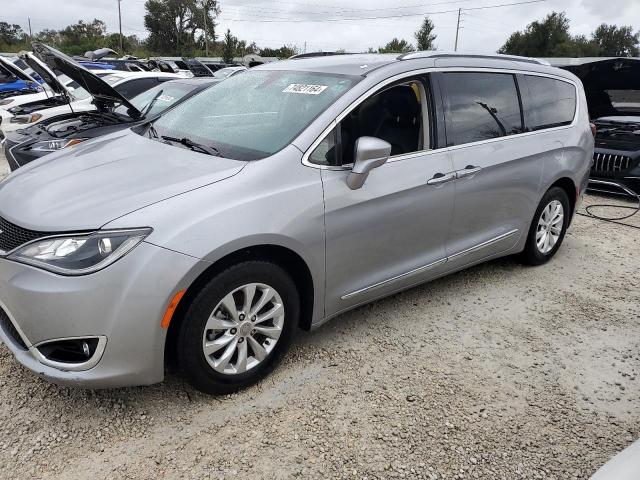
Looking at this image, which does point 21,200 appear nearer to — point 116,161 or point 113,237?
point 116,161

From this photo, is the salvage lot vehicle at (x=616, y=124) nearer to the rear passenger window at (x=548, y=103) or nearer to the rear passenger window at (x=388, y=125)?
the rear passenger window at (x=548, y=103)

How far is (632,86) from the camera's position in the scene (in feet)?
24.9

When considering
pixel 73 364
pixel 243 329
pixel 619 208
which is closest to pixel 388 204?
pixel 243 329

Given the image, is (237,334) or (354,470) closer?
(354,470)

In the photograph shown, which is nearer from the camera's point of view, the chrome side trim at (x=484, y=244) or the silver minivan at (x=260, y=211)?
the silver minivan at (x=260, y=211)

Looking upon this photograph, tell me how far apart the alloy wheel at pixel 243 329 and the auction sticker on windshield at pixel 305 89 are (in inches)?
49.3

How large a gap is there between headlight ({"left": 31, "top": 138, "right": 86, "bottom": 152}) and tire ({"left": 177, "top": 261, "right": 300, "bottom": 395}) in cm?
357

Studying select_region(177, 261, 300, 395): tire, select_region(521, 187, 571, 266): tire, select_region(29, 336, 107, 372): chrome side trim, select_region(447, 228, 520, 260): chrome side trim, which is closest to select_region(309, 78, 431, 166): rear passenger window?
select_region(177, 261, 300, 395): tire

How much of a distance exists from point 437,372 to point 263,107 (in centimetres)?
191

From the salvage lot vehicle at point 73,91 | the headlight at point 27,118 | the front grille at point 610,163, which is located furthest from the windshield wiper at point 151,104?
the front grille at point 610,163

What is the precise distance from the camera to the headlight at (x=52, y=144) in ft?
17.3

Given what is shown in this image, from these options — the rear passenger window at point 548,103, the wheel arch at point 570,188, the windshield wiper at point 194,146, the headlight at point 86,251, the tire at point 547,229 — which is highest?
the rear passenger window at point 548,103

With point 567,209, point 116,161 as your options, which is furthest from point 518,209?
point 116,161

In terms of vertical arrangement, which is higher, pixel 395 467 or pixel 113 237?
pixel 113 237
